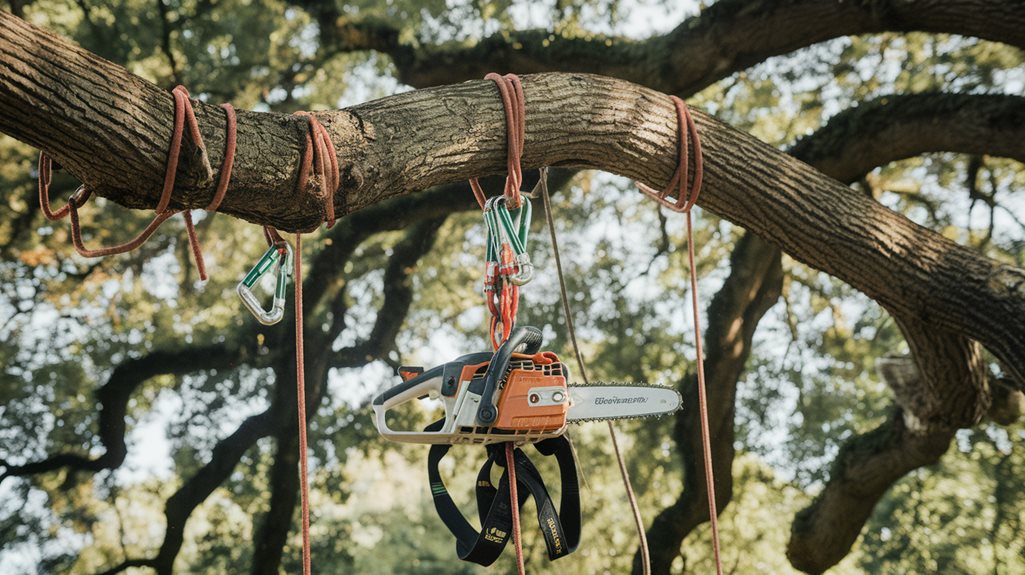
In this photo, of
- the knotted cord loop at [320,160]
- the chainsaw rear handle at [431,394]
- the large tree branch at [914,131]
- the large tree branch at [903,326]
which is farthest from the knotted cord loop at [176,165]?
the large tree branch at [914,131]

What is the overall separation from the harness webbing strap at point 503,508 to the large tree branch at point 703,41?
2.73 m

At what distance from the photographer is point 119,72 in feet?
5.89

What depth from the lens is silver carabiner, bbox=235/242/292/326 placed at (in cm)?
188

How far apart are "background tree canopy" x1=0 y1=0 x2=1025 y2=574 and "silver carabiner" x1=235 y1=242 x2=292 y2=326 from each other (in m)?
3.29

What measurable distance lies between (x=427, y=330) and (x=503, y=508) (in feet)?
17.1

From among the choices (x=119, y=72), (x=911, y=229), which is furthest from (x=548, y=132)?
(x=911, y=229)

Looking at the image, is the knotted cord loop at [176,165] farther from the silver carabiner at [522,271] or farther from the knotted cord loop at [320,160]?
the silver carabiner at [522,271]

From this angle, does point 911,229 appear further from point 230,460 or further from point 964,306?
point 230,460

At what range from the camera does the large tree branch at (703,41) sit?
3.82 m

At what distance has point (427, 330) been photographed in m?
7.36

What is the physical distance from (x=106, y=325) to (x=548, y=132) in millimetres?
5210

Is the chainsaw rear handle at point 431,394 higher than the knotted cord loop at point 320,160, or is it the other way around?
the knotted cord loop at point 320,160

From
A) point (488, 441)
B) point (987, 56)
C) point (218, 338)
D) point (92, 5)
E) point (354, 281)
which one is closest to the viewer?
point (488, 441)

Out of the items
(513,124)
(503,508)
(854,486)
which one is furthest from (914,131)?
(503,508)
